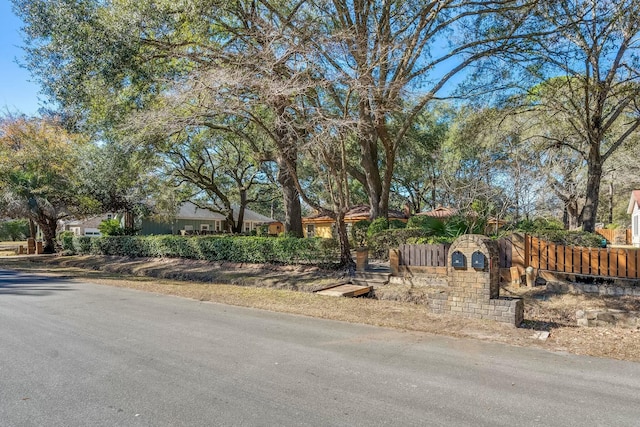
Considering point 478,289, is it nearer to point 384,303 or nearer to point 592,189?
point 384,303

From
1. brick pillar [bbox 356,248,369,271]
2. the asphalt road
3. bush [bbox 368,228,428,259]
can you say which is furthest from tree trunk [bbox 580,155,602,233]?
the asphalt road

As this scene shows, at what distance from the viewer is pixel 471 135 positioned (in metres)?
16.0

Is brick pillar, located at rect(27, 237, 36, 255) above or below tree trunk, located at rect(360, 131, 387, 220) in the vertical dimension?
below

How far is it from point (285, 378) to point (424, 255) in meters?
7.81

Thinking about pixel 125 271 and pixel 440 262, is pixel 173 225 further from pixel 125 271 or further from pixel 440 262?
pixel 440 262

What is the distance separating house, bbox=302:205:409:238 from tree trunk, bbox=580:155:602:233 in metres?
13.3

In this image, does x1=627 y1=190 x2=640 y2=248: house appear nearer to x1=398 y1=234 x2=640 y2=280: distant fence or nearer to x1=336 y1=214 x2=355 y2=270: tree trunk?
x1=398 y1=234 x2=640 y2=280: distant fence

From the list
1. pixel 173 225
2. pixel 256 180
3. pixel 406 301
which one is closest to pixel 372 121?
pixel 406 301

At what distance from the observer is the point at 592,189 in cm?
1433

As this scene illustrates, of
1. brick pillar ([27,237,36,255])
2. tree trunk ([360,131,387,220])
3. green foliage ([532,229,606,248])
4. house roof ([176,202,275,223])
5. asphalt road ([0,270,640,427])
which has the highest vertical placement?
tree trunk ([360,131,387,220])

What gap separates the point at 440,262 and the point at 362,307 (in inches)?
129

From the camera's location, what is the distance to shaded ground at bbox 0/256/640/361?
6.62 m

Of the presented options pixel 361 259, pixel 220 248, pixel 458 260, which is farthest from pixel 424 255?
pixel 220 248

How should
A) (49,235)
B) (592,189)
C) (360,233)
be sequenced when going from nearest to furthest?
(592,189) → (360,233) → (49,235)
